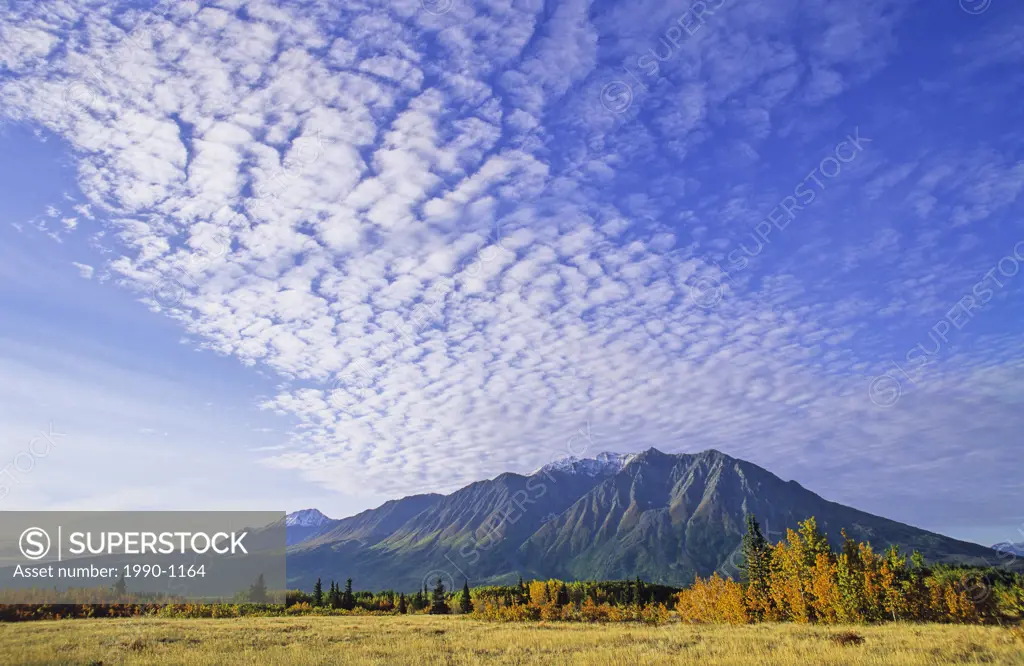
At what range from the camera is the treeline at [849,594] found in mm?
50500

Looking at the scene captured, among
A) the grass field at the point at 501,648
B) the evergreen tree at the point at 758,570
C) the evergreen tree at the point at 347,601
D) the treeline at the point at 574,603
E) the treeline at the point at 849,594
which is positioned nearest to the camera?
the grass field at the point at 501,648

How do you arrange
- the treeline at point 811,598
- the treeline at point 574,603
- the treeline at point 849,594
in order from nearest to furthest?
1. the treeline at point 849,594
2. the treeline at point 811,598
3. the treeline at point 574,603

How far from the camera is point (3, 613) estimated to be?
189 feet

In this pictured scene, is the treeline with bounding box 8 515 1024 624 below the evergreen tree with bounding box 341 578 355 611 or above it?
above

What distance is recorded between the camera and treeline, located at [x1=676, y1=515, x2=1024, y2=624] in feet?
166

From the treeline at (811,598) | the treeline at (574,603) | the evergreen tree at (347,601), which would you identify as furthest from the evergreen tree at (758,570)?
the evergreen tree at (347,601)

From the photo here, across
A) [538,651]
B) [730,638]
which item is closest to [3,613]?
[538,651]

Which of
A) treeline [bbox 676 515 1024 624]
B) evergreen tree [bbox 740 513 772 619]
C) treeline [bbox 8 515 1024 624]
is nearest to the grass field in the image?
treeline [bbox 676 515 1024 624]

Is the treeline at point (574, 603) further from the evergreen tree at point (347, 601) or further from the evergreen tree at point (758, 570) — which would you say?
the evergreen tree at point (347, 601)

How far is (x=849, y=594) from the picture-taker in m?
49.5

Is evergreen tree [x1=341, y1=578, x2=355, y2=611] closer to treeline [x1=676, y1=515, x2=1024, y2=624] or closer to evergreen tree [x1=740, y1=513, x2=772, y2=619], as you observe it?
treeline [x1=676, y1=515, x2=1024, y2=624]

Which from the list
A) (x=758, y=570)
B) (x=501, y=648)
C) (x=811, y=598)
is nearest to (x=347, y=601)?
Answer: (x=758, y=570)

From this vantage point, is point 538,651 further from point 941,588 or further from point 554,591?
point 554,591

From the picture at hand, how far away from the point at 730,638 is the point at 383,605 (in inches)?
4531
